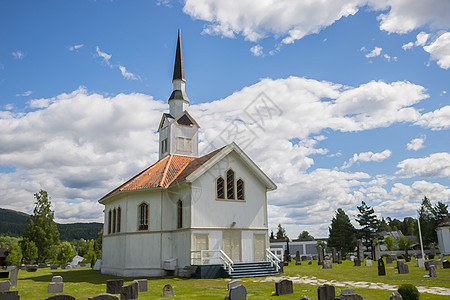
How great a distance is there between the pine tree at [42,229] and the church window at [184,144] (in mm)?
30585

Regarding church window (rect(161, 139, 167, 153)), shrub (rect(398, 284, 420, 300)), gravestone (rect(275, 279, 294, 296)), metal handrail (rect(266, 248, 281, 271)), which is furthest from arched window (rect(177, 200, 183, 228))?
shrub (rect(398, 284, 420, 300))

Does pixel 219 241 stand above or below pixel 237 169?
below

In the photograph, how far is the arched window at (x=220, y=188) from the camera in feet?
83.8

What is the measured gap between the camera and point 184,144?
33.8 m

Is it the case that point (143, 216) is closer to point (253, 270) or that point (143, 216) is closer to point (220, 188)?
point (220, 188)

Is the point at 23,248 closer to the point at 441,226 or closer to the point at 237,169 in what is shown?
the point at 237,169

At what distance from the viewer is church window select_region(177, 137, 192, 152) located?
110ft

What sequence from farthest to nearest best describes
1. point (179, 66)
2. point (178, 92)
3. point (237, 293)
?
point (179, 66) → point (178, 92) → point (237, 293)

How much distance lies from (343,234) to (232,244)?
43519mm

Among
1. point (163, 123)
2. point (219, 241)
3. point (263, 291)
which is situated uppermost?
point (163, 123)

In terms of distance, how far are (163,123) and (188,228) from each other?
46.6 ft

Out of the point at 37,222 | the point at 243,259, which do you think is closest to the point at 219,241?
the point at 243,259

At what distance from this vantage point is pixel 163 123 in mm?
35125

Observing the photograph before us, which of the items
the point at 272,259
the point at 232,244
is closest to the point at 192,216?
the point at 232,244
